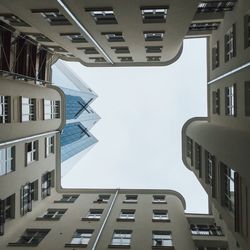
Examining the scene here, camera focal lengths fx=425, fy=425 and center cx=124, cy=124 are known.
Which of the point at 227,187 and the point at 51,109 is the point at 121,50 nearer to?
the point at 51,109

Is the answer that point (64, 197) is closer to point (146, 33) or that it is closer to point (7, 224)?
point (7, 224)

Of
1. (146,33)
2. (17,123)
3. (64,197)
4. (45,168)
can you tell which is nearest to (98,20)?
(146,33)

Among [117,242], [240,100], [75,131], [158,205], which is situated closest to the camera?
[240,100]

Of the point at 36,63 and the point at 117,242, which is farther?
the point at 36,63

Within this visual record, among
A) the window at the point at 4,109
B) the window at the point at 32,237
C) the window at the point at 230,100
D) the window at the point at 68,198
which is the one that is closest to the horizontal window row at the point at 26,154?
the window at the point at 4,109

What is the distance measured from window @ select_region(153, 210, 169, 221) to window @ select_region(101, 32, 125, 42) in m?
15.5

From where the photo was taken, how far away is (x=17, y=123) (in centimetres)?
3212

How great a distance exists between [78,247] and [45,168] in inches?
486

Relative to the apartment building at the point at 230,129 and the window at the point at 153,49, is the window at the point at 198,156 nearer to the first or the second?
the apartment building at the point at 230,129

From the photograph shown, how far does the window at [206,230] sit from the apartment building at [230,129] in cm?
429

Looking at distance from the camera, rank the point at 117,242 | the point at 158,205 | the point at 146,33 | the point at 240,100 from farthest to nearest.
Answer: the point at 158,205 → the point at 146,33 → the point at 117,242 → the point at 240,100

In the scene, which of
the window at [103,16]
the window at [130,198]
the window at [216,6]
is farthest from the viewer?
the window at [130,198]

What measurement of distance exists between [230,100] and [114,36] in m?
11.2

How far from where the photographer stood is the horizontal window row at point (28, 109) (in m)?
30.0
